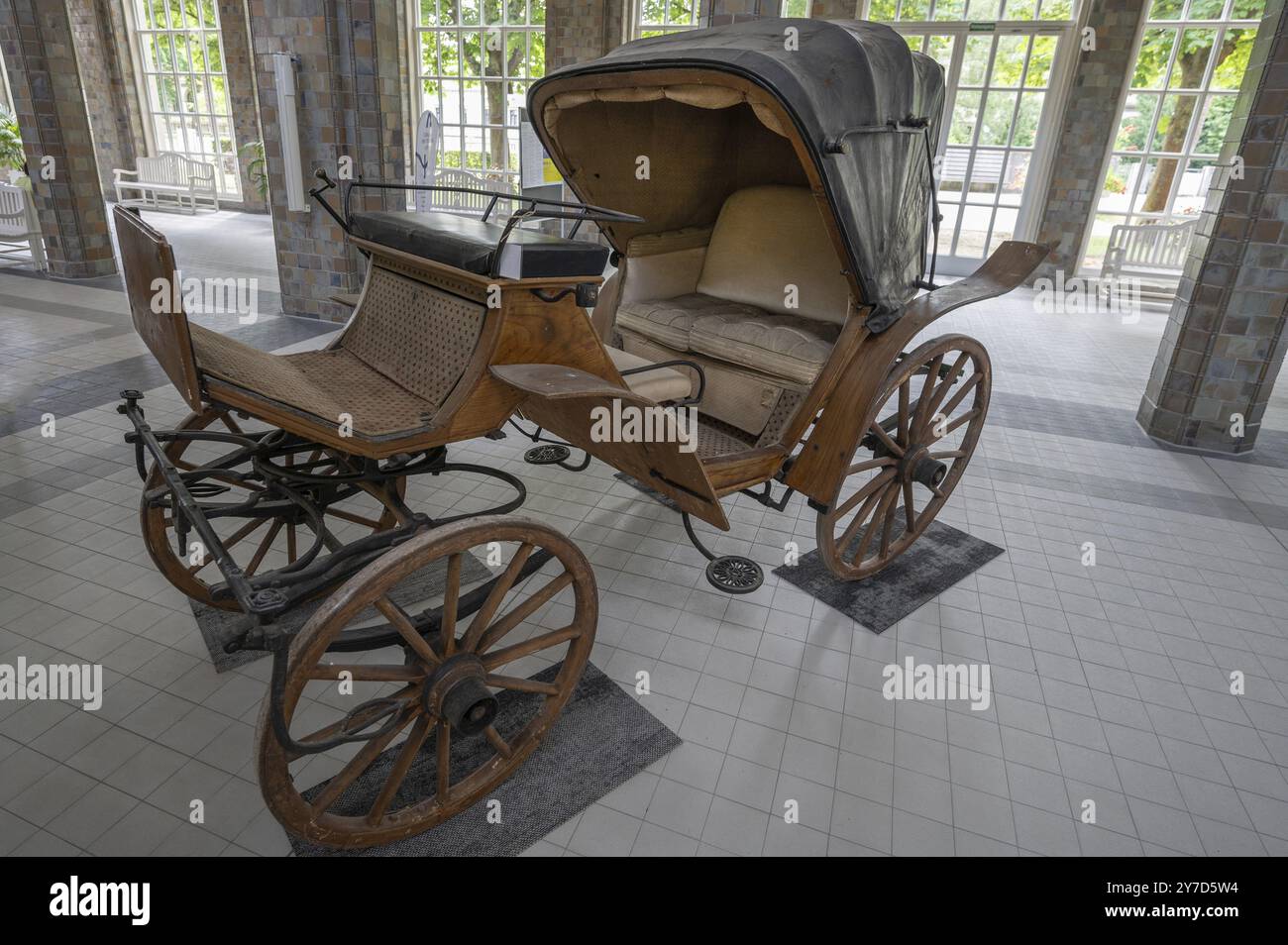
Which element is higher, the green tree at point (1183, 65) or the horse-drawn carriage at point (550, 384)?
the green tree at point (1183, 65)

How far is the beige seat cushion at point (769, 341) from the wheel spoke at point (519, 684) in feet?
5.21

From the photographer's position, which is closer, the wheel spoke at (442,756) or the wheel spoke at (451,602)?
the wheel spoke at (451,602)

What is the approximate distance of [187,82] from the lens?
547 inches

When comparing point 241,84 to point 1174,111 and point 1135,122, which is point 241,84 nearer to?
point 1135,122

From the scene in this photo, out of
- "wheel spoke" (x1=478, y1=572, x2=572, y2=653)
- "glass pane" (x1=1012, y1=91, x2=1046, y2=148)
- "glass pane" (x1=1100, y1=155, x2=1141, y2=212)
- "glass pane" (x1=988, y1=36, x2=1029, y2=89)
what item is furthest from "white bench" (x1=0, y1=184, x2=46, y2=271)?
"glass pane" (x1=1100, y1=155, x2=1141, y2=212)

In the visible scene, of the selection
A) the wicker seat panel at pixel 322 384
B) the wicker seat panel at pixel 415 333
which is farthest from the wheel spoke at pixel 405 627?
the wicker seat panel at pixel 415 333

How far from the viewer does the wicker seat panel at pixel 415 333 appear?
2299 mm

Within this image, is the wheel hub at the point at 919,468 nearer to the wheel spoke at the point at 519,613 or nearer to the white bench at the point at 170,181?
the wheel spoke at the point at 519,613

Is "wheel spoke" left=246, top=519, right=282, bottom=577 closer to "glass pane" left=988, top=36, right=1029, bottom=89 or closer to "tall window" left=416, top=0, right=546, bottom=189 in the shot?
"glass pane" left=988, top=36, right=1029, bottom=89

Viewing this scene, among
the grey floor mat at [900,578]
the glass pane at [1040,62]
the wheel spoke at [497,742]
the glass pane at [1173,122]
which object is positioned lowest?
the grey floor mat at [900,578]

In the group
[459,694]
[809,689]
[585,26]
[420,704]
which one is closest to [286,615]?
[420,704]

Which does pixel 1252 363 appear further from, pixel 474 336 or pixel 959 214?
pixel 959 214

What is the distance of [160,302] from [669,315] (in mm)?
2160

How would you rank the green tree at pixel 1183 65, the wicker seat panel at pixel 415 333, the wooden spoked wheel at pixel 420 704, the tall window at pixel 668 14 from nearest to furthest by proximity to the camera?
the wooden spoked wheel at pixel 420 704 → the wicker seat panel at pixel 415 333 → the green tree at pixel 1183 65 → the tall window at pixel 668 14
